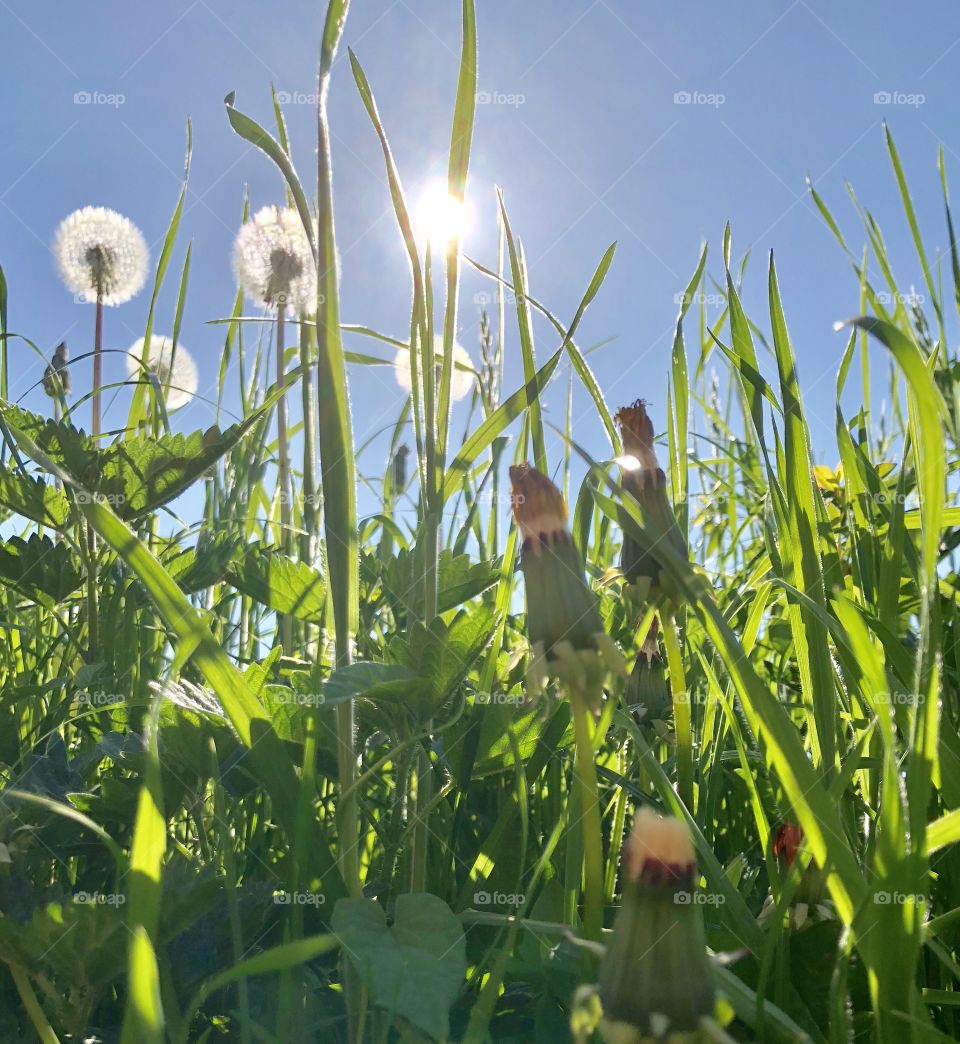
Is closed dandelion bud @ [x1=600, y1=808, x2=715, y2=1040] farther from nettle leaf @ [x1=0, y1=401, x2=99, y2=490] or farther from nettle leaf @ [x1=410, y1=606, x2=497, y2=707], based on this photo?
nettle leaf @ [x1=0, y1=401, x2=99, y2=490]

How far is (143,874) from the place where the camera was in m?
0.51

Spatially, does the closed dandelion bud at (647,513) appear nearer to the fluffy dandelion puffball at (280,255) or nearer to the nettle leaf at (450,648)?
the nettle leaf at (450,648)

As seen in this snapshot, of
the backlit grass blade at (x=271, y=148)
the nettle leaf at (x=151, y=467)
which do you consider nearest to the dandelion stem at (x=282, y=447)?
the nettle leaf at (x=151, y=467)

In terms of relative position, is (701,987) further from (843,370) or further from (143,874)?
(843,370)

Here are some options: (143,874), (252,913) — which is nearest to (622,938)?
(143,874)

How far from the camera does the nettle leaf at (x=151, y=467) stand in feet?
4.12

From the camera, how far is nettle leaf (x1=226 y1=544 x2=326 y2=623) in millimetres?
1072

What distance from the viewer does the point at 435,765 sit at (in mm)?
1105

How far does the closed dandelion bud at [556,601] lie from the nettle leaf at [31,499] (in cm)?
91

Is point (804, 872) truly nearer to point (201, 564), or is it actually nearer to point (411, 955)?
point (411, 955)

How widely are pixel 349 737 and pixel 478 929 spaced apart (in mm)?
303

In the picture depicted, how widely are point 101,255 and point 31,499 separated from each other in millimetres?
1727

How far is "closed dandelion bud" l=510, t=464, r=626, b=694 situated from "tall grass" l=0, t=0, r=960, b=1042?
0.14ft

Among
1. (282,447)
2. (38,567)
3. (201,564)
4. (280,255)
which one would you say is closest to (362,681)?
(201,564)
